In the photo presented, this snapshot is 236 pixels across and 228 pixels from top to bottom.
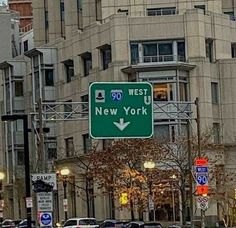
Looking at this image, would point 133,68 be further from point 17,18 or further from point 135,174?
point 17,18

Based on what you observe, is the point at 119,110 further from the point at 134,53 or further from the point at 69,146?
the point at 69,146

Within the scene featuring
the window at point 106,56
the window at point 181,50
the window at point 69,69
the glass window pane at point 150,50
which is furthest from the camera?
the window at point 69,69

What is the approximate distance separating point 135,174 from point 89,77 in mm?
19198

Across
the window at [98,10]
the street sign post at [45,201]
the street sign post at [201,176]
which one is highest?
the window at [98,10]

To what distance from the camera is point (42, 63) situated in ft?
303

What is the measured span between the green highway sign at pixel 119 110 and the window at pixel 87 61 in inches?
1682

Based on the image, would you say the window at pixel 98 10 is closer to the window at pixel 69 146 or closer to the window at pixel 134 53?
the window at pixel 134 53

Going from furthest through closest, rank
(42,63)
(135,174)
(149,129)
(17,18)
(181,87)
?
(17,18)
(42,63)
(181,87)
(135,174)
(149,129)

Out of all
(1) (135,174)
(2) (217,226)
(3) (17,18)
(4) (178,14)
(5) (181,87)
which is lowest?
(2) (217,226)

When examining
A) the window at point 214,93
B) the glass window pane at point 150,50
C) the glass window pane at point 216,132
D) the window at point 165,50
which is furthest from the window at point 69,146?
the window at point 214,93

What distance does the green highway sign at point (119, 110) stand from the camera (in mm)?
42594

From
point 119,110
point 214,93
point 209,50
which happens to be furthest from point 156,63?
point 119,110

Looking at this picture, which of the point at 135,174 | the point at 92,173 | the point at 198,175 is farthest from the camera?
the point at 92,173

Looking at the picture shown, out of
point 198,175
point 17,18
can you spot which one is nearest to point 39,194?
point 198,175
